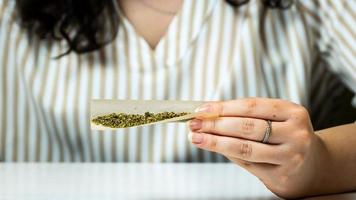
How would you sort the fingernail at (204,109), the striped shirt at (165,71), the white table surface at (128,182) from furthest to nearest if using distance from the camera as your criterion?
the striped shirt at (165,71) < the white table surface at (128,182) < the fingernail at (204,109)

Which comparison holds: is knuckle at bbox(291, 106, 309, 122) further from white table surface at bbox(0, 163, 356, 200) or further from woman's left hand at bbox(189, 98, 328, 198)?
white table surface at bbox(0, 163, 356, 200)

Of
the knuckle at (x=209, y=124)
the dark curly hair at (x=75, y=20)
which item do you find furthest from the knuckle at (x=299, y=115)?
the dark curly hair at (x=75, y=20)


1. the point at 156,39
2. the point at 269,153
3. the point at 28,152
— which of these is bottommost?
the point at 28,152

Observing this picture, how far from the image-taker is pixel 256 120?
28.9 inches

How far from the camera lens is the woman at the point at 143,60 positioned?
1.23 metres

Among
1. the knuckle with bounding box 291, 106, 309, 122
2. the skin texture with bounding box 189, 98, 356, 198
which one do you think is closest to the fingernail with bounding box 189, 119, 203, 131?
the skin texture with bounding box 189, 98, 356, 198

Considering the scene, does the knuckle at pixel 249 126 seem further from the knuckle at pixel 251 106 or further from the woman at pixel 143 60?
the woman at pixel 143 60

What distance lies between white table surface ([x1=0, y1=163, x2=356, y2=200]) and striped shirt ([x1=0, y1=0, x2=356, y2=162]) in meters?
0.15

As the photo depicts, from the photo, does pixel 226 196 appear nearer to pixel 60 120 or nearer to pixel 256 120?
pixel 256 120

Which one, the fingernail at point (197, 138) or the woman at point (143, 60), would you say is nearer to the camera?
the fingernail at point (197, 138)

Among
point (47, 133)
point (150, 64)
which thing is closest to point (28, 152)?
point (47, 133)

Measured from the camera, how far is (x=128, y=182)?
0.92 meters

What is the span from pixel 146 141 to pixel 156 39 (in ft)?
0.74

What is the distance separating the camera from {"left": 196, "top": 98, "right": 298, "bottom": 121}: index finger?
72 centimetres
